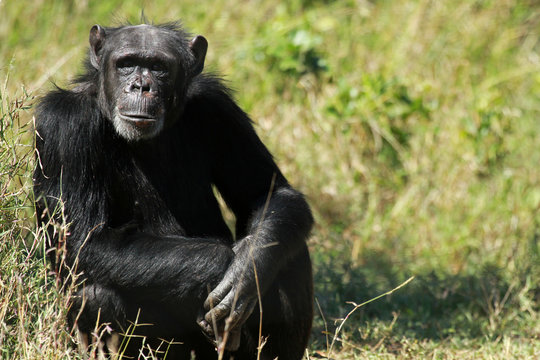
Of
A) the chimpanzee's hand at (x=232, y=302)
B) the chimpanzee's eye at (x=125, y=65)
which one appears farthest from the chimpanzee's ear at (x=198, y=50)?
the chimpanzee's hand at (x=232, y=302)

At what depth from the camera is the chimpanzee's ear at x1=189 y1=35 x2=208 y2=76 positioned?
5242 mm

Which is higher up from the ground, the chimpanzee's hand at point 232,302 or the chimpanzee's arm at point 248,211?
the chimpanzee's arm at point 248,211

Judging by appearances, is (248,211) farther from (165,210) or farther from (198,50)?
(198,50)

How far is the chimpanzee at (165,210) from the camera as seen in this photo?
177 inches

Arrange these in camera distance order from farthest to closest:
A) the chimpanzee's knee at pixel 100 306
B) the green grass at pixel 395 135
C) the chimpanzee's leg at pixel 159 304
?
the green grass at pixel 395 135
the chimpanzee's knee at pixel 100 306
the chimpanzee's leg at pixel 159 304

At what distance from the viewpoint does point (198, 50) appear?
17.3 ft

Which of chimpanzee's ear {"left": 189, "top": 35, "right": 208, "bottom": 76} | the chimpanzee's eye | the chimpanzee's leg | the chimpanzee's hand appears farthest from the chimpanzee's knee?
chimpanzee's ear {"left": 189, "top": 35, "right": 208, "bottom": 76}

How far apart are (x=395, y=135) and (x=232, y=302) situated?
5075 millimetres

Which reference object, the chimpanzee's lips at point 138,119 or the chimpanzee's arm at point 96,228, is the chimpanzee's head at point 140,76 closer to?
the chimpanzee's lips at point 138,119

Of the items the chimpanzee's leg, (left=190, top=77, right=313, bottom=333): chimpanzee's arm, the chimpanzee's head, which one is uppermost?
the chimpanzee's head

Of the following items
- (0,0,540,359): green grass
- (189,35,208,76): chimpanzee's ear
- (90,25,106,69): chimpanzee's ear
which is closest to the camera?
(90,25,106,69): chimpanzee's ear

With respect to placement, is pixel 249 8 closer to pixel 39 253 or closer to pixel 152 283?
pixel 39 253

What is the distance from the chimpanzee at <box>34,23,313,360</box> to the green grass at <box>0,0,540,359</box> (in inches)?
36.5

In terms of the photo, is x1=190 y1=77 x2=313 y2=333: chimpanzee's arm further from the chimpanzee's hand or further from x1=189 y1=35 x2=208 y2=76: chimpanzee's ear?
x1=189 y1=35 x2=208 y2=76: chimpanzee's ear
